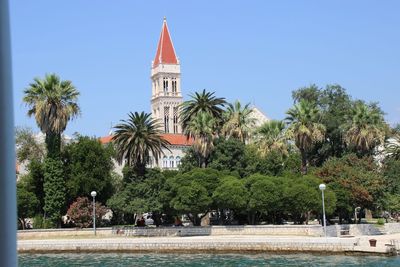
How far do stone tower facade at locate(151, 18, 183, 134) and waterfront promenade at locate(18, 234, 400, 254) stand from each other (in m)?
116

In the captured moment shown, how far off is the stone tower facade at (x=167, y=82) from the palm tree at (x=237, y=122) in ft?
313

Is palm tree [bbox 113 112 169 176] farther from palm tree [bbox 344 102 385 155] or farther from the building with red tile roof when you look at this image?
the building with red tile roof

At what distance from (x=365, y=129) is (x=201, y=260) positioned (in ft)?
101

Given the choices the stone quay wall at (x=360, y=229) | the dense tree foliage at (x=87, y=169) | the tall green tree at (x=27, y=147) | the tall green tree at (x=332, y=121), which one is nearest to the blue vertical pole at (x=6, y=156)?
the stone quay wall at (x=360, y=229)

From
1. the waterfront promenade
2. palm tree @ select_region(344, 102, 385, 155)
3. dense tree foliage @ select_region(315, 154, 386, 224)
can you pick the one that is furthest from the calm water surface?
palm tree @ select_region(344, 102, 385, 155)

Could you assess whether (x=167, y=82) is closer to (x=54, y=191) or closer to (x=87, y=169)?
(x=87, y=169)

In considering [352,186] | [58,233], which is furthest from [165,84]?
[352,186]

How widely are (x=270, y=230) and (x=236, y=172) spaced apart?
11698 mm

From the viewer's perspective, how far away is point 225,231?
154 ft

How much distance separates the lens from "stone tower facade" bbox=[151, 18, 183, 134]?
6265 inches

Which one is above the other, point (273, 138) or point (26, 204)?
point (273, 138)

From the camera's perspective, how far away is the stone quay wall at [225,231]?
42562 mm

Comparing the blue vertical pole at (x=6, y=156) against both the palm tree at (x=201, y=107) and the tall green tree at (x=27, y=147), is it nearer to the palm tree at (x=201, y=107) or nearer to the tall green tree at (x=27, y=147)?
the palm tree at (x=201, y=107)

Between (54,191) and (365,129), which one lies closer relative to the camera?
(54,191)
